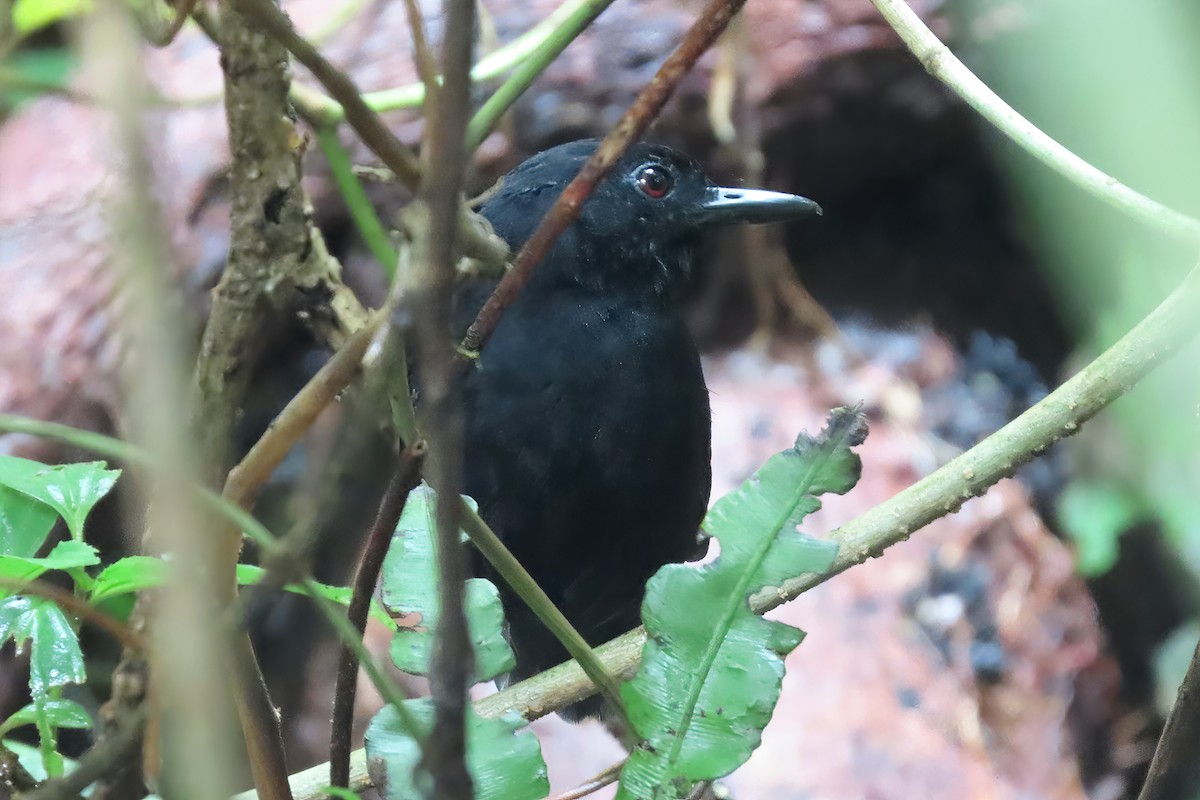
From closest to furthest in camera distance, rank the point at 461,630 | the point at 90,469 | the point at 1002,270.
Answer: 1. the point at 461,630
2. the point at 90,469
3. the point at 1002,270

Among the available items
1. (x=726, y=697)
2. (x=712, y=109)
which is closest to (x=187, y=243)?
(x=712, y=109)

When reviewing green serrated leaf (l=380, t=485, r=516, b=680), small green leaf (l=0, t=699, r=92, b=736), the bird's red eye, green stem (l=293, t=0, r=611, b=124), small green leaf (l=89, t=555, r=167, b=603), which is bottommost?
small green leaf (l=0, t=699, r=92, b=736)

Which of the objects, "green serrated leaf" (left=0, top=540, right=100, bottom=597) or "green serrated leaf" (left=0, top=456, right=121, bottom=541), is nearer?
"green serrated leaf" (left=0, top=540, right=100, bottom=597)

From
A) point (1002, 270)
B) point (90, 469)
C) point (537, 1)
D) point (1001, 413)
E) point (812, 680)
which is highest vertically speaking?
point (537, 1)

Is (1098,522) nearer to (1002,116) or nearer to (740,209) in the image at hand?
(740,209)

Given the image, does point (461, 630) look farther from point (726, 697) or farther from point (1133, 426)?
point (1133, 426)

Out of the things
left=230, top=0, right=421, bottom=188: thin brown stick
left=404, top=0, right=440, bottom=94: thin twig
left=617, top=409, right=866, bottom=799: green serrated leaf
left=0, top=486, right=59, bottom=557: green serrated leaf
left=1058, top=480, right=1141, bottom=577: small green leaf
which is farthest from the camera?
left=1058, top=480, right=1141, bottom=577: small green leaf

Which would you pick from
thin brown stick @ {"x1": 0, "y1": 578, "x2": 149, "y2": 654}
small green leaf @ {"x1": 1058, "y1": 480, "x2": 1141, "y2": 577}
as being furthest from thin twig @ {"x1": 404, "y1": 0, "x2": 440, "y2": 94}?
small green leaf @ {"x1": 1058, "y1": 480, "x2": 1141, "y2": 577}

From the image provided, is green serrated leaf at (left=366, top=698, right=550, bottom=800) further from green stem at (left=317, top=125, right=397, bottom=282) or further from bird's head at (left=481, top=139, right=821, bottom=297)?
bird's head at (left=481, top=139, right=821, bottom=297)
